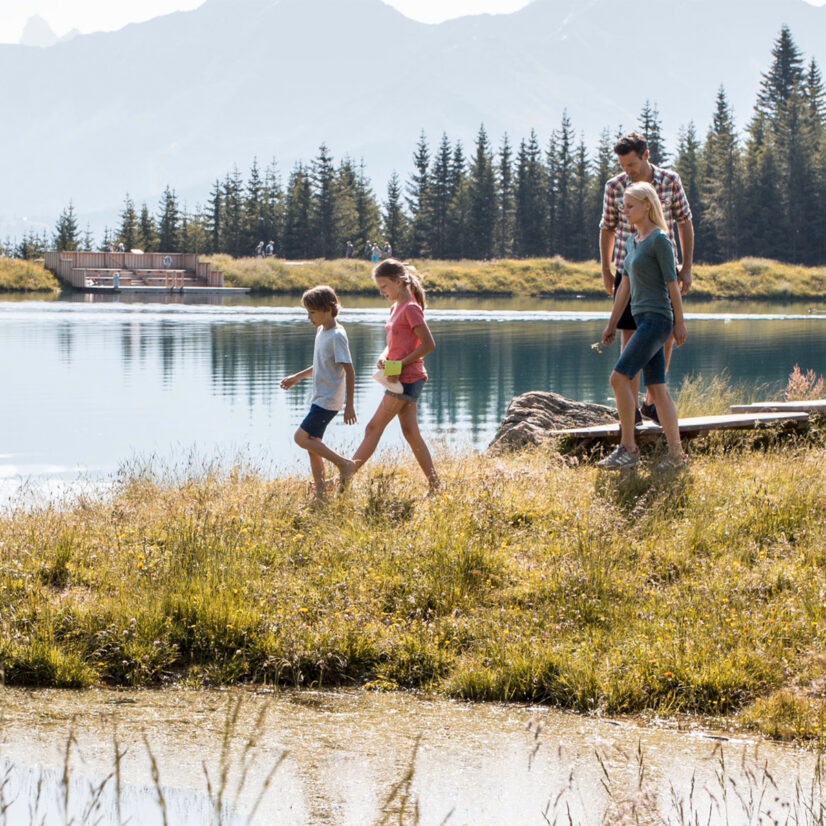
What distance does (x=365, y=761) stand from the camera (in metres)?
4.61

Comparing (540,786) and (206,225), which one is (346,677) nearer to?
(540,786)

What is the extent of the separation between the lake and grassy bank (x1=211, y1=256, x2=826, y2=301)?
690 inches

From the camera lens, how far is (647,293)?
8172mm

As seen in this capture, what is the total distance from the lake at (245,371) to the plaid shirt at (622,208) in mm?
3356

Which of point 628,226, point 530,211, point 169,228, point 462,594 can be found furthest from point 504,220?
point 462,594

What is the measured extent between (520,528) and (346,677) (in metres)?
1.95

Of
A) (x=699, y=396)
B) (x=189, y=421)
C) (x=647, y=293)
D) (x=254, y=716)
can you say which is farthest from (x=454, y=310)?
(x=254, y=716)

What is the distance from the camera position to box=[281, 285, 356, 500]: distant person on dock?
8086 mm

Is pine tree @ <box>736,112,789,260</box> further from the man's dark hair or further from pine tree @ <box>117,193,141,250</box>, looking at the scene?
the man's dark hair

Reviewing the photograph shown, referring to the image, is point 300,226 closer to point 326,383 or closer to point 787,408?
point 787,408

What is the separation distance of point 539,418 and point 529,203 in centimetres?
9412

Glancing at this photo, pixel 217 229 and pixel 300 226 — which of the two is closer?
pixel 300 226

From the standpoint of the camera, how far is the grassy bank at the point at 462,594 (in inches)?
212

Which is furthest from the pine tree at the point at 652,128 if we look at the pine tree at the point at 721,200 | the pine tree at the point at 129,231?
the pine tree at the point at 129,231
